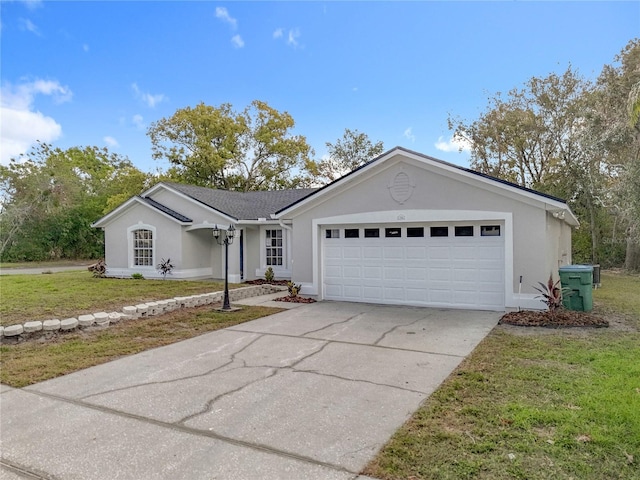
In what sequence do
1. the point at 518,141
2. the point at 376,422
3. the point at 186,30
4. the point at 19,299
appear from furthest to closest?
1. the point at 518,141
2. the point at 186,30
3. the point at 19,299
4. the point at 376,422

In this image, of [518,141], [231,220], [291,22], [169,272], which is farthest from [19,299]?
[518,141]

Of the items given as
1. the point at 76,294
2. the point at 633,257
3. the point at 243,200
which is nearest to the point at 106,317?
the point at 76,294

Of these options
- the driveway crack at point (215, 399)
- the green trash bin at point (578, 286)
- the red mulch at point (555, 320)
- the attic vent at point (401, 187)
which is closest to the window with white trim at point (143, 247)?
the attic vent at point (401, 187)

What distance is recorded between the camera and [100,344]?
23.7 feet

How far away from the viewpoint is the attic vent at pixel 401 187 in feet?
35.2

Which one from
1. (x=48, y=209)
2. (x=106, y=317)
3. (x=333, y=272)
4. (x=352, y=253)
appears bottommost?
(x=106, y=317)

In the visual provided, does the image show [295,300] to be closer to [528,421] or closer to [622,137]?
[528,421]

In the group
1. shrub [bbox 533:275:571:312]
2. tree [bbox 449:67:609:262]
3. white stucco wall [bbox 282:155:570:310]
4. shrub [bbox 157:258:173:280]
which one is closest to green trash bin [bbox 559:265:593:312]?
shrub [bbox 533:275:571:312]

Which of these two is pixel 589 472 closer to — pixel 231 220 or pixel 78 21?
pixel 231 220

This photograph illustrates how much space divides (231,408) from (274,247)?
41.5 ft

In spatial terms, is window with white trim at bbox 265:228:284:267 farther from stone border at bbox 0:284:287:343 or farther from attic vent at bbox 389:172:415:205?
attic vent at bbox 389:172:415:205

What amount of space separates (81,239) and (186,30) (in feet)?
78.9

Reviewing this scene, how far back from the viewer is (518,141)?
84.4 feet

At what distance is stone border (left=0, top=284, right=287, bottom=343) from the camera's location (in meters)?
7.52
